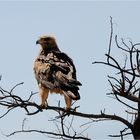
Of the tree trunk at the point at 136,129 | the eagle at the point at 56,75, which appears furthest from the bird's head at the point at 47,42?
the tree trunk at the point at 136,129

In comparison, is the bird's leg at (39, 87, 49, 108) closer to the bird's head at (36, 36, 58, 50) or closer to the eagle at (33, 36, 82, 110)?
the eagle at (33, 36, 82, 110)

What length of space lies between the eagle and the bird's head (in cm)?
29

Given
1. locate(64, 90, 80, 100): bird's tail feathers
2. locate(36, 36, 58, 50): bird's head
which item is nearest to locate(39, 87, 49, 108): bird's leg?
locate(64, 90, 80, 100): bird's tail feathers

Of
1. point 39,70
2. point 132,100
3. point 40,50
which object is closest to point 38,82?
point 39,70

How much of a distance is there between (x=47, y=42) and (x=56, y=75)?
7.00ft

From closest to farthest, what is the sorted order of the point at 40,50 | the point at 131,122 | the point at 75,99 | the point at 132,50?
the point at 132,50 → the point at 131,122 → the point at 75,99 → the point at 40,50

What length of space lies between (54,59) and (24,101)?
246cm

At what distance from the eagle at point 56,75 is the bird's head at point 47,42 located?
291 millimetres

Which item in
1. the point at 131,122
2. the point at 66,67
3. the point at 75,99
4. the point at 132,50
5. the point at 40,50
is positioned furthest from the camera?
the point at 40,50

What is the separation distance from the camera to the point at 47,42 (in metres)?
9.45

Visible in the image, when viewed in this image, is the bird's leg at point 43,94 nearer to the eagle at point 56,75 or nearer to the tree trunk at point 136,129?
the eagle at point 56,75

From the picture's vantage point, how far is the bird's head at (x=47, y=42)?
30.8ft

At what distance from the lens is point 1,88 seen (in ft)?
18.7

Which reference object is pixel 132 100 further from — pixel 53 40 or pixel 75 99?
pixel 53 40
